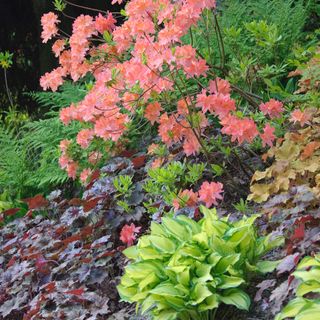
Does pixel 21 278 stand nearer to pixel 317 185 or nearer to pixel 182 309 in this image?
pixel 182 309

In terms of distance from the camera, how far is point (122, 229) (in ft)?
13.2

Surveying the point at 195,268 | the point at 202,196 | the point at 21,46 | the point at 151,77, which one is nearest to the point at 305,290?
the point at 195,268

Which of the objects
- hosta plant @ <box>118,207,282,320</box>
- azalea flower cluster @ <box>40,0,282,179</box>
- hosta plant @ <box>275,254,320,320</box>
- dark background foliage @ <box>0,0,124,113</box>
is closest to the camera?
hosta plant @ <box>275,254,320,320</box>

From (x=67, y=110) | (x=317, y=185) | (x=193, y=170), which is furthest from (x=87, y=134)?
(x=317, y=185)

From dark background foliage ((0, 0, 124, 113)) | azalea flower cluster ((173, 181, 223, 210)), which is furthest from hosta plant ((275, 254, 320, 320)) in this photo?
dark background foliage ((0, 0, 124, 113))

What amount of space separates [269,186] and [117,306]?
3.37 feet

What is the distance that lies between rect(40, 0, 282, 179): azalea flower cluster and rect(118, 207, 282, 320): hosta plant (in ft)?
2.07

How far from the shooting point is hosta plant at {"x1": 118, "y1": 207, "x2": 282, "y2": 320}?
2.96 meters

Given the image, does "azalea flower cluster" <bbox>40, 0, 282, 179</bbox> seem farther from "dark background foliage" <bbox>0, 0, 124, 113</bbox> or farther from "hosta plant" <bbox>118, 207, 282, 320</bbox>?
"dark background foliage" <bbox>0, 0, 124, 113</bbox>

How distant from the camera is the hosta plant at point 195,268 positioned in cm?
296

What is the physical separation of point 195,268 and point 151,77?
1112 mm

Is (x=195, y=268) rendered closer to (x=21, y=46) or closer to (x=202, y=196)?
(x=202, y=196)

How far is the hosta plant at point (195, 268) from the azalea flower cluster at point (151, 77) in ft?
2.07

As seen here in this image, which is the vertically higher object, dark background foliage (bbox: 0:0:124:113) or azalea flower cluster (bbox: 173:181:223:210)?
dark background foliage (bbox: 0:0:124:113)
